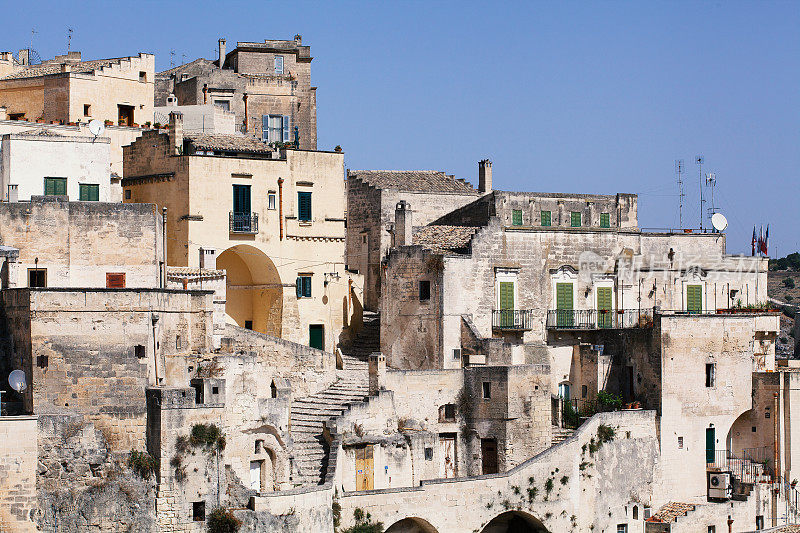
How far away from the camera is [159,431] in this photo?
108 feet

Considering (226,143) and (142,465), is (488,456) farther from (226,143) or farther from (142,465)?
(226,143)

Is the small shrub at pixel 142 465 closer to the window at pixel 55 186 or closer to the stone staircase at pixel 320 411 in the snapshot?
the stone staircase at pixel 320 411

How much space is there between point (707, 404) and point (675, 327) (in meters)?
2.81

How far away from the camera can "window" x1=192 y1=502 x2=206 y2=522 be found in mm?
33434

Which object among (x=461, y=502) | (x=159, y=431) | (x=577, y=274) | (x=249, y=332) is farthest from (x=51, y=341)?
(x=577, y=274)

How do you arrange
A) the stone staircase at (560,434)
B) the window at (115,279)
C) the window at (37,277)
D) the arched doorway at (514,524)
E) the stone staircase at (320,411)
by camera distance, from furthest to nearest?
the stone staircase at (560,434)
the arched doorway at (514,524)
the window at (115,279)
the stone staircase at (320,411)
the window at (37,277)

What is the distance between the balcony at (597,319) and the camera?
1816 inches

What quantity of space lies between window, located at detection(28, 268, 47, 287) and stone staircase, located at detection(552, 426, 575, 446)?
1648 centimetres

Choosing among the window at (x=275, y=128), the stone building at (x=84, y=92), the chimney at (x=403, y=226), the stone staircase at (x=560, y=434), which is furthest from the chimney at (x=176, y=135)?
the stone staircase at (x=560, y=434)

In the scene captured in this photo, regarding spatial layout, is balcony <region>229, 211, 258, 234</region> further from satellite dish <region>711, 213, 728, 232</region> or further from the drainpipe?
satellite dish <region>711, 213, 728, 232</region>

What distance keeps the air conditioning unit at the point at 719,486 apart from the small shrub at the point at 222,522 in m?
17.5

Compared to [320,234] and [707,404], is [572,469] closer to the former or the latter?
[707,404]

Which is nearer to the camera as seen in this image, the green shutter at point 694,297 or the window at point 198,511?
the window at point 198,511

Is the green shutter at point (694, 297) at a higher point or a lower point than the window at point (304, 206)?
lower
